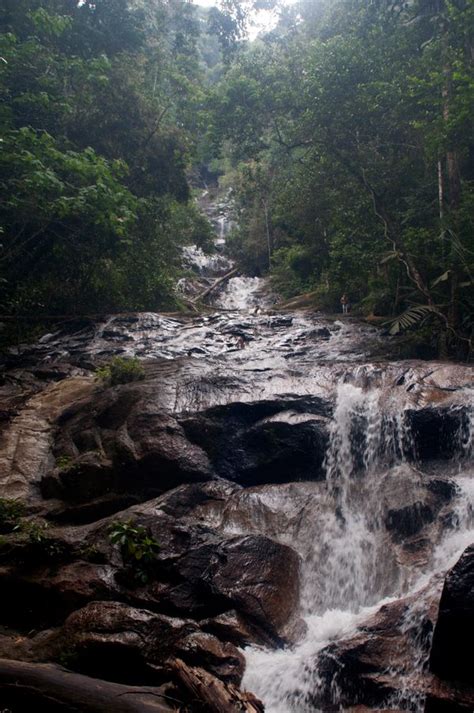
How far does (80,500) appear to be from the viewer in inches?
312

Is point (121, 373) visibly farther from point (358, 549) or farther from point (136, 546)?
point (358, 549)

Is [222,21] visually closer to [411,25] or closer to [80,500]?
[411,25]

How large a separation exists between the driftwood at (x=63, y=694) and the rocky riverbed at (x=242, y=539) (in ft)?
0.06

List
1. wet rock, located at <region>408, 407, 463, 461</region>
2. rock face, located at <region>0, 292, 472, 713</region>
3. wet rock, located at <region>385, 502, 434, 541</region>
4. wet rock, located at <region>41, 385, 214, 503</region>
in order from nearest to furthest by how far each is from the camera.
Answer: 1. rock face, located at <region>0, 292, 472, 713</region>
2. wet rock, located at <region>385, 502, 434, 541</region>
3. wet rock, located at <region>41, 385, 214, 503</region>
4. wet rock, located at <region>408, 407, 463, 461</region>

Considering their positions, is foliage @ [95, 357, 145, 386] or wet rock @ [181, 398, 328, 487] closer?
wet rock @ [181, 398, 328, 487]

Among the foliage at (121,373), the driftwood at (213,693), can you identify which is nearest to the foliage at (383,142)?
the foliage at (121,373)

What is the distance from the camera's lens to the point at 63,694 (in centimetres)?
442

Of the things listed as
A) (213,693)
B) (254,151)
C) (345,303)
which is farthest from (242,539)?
(254,151)

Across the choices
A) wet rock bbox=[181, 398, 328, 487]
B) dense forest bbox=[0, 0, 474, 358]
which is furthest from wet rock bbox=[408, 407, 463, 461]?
dense forest bbox=[0, 0, 474, 358]

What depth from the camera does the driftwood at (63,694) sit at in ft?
14.1

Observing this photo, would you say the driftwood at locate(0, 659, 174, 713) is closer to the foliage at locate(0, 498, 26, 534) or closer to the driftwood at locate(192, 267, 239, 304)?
the foliage at locate(0, 498, 26, 534)

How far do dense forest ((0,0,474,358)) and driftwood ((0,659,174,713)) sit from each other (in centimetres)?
874

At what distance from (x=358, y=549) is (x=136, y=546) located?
3.12 m

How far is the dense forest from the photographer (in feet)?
38.4
